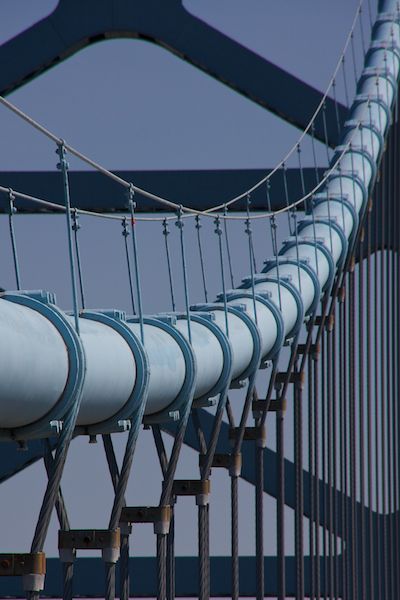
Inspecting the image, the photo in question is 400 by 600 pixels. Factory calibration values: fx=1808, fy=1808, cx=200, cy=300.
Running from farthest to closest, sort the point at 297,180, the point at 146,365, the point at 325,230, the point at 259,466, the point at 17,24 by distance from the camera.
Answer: the point at 17,24, the point at 297,180, the point at 325,230, the point at 259,466, the point at 146,365

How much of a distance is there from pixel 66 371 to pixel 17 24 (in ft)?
46.0

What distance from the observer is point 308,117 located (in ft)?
47.8

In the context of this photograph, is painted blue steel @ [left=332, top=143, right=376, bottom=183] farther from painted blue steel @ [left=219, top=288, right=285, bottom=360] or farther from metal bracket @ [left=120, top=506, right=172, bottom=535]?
metal bracket @ [left=120, top=506, right=172, bottom=535]

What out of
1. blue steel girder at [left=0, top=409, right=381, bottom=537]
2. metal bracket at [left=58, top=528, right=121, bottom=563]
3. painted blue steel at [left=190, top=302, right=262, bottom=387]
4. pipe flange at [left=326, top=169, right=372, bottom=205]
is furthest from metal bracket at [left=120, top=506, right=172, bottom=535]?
blue steel girder at [left=0, top=409, right=381, bottom=537]

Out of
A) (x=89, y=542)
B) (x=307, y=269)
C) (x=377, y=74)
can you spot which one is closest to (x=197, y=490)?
(x=89, y=542)

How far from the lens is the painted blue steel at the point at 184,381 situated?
4812mm

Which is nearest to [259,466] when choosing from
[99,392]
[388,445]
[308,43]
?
[99,392]

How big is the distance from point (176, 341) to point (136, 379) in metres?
0.73

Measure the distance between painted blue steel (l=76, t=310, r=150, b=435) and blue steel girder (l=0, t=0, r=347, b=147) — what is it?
1052 centimetres

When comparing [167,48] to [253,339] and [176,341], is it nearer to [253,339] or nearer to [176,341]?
[253,339]

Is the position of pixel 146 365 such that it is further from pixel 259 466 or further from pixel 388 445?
pixel 388 445

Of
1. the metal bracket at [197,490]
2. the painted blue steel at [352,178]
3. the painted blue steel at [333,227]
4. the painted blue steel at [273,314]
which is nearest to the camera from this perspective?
the metal bracket at [197,490]

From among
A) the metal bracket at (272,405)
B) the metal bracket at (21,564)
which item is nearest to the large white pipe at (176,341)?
the metal bracket at (21,564)

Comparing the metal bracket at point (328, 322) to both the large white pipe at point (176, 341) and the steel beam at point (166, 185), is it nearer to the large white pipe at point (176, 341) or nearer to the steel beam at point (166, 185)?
the large white pipe at point (176, 341)
